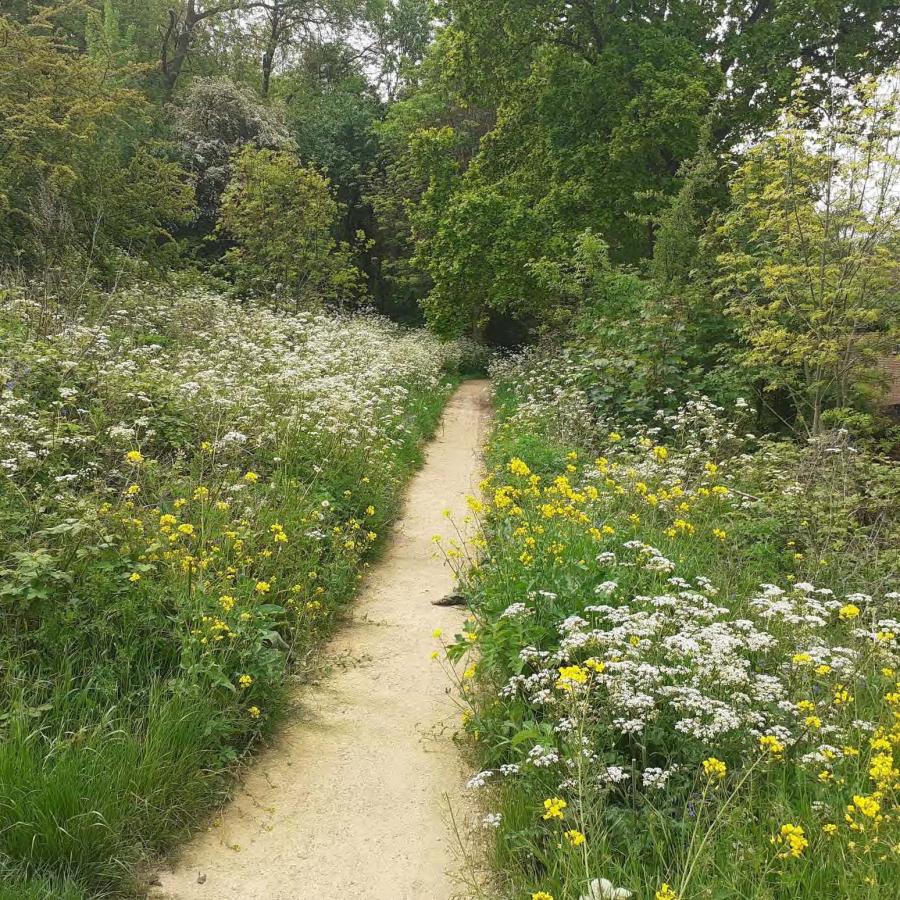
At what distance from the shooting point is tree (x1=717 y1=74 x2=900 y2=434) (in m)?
7.76

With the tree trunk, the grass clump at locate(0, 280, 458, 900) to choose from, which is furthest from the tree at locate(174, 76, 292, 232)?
the grass clump at locate(0, 280, 458, 900)

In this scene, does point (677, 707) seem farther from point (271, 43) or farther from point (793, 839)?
point (271, 43)

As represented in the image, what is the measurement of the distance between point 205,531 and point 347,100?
27678 millimetres

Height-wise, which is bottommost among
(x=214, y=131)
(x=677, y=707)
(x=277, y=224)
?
(x=677, y=707)

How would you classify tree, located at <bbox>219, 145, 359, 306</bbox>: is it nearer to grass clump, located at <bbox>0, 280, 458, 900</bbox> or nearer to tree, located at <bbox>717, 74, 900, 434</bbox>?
grass clump, located at <bbox>0, 280, 458, 900</bbox>

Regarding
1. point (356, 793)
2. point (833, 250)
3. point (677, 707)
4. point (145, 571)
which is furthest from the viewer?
point (833, 250)

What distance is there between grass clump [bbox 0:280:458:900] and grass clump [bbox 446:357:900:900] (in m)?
1.41

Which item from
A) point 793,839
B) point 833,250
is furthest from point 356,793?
point 833,250

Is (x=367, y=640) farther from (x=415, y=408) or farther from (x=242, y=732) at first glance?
(x=415, y=408)

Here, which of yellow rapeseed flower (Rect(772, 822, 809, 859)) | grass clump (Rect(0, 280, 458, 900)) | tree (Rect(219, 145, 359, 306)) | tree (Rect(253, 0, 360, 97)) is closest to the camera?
yellow rapeseed flower (Rect(772, 822, 809, 859))

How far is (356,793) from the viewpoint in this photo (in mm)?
3506

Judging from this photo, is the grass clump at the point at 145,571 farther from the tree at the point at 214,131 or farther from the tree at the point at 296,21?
the tree at the point at 296,21

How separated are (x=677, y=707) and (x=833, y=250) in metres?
7.52

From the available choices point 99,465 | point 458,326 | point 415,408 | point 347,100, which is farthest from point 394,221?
point 99,465
